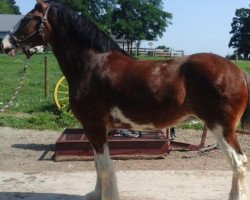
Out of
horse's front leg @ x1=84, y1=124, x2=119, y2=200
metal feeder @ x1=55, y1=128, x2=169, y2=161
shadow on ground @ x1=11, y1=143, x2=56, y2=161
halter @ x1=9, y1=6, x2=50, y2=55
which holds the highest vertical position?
halter @ x1=9, y1=6, x2=50, y2=55

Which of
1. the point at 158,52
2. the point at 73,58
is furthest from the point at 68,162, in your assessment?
the point at 158,52

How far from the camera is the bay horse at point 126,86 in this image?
4.26 meters

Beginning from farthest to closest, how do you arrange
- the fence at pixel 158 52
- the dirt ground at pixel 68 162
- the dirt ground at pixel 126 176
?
the fence at pixel 158 52 → the dirt ground at pixel 68 162 → the dirt ground at pixel 126 176

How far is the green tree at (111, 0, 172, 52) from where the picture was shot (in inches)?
2846

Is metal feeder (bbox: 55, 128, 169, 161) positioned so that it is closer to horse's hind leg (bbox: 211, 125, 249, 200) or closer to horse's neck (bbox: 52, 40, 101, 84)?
horse's neck (bbox: 52, 40, 101, 84)

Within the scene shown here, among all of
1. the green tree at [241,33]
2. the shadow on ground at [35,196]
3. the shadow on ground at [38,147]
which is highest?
the green tree at [241,33]

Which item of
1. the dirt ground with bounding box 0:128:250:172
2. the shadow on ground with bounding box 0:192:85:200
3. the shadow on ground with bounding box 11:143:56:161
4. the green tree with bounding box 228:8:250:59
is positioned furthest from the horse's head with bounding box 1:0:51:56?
the green tree with bounding box 228:8:250:59

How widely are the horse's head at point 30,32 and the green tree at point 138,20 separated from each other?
6700cm

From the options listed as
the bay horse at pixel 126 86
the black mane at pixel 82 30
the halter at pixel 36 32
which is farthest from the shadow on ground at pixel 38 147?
the black mane at pixel 82 30

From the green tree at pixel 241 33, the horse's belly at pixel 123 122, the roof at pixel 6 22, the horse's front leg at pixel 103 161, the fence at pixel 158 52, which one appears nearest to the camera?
the horse's belly at pixel 123 122

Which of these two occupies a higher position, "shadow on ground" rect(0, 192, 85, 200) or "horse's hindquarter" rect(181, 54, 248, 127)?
"horse's hindquarter" rect(181, 54, 248, 127)

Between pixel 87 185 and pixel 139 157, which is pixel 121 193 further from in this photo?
pixel 139 157

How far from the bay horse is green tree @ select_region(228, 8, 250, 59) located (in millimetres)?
79391

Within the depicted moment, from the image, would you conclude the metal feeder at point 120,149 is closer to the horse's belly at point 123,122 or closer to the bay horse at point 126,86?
the bay horse at point 126,86
